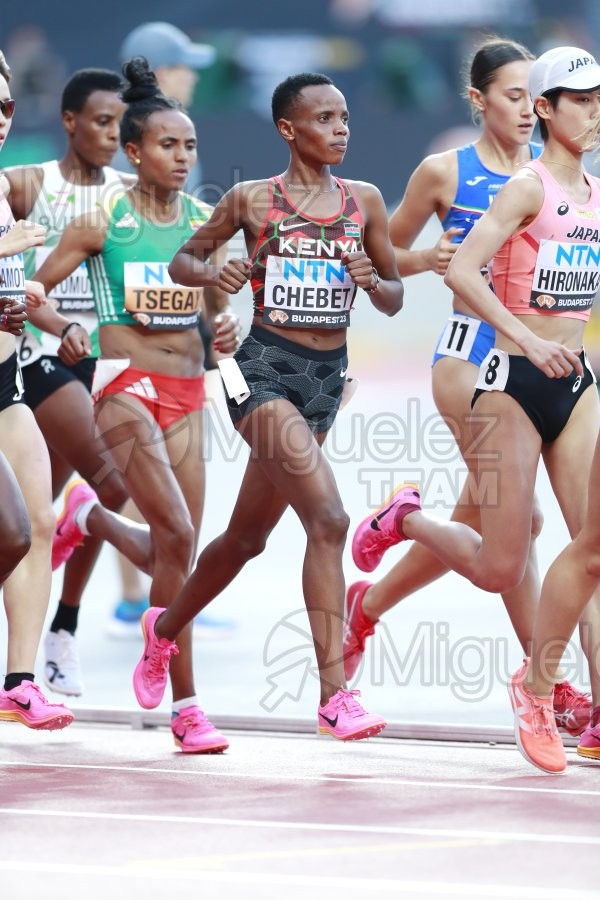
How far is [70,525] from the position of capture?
282 inches

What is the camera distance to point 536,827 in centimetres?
437

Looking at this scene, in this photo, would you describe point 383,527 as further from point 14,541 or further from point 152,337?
point 14,541

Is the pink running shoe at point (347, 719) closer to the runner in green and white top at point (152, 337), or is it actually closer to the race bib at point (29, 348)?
the runner in green and white top at point (152, 337)

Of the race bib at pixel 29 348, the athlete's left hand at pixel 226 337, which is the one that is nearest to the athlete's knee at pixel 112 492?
the race bib at pixel 29 348

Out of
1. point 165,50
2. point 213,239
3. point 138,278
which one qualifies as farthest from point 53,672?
point 165,50

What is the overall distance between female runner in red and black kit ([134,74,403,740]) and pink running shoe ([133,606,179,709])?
0.65 ft

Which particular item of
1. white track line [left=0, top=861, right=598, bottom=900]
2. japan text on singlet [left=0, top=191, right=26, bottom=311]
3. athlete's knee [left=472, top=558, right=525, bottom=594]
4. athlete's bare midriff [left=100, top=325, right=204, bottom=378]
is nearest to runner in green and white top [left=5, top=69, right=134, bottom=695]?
athlete's bare midriff [left=100, top=325, right=204, bottom=378]

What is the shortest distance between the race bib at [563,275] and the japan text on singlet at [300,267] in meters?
0.66

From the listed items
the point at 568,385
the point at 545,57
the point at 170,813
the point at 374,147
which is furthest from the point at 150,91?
the point at 374,147

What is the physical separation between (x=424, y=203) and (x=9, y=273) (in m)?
1.58

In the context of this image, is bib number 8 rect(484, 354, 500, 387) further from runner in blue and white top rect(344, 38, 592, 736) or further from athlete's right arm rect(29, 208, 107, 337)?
athlete's right arm rect(29, 208, 107, 337)

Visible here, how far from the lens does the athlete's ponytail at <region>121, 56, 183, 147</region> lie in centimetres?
648

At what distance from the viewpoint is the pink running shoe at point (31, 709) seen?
Answer: 557 centimetres

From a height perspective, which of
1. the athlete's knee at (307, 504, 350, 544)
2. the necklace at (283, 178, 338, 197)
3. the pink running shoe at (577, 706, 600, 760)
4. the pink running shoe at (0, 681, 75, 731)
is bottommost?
the pink running shoe at (0, 681, 75, 731)
